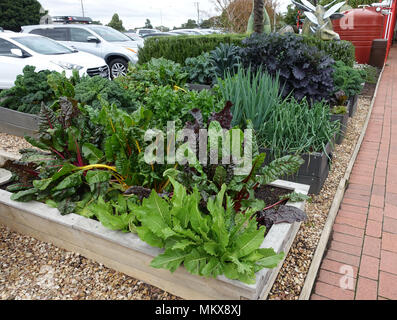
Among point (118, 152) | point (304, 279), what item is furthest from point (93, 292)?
point (304, 279)

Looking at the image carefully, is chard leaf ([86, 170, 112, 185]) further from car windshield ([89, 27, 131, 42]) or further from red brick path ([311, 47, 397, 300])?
car windshield ([89, 27, 131, 42])

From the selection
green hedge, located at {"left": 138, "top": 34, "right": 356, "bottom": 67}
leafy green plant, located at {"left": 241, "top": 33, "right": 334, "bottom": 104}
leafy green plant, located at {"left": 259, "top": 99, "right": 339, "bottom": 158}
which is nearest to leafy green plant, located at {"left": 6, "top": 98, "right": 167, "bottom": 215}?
leafy green plant, located at {"left": 259, "top": 99, "right": 339, "bottom": 158}

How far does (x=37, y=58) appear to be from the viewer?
260 inches

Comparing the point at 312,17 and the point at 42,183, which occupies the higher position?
the point at 312,17

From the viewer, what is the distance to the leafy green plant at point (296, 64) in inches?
156

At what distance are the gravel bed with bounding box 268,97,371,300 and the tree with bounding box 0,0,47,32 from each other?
32.8 meters

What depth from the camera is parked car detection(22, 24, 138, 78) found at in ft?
30.9

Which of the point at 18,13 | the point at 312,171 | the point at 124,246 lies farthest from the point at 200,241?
the point at 18,13

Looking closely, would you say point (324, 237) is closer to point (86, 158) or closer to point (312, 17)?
point (86, 158)

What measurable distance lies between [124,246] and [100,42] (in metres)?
9.26

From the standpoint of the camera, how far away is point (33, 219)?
2191 mm

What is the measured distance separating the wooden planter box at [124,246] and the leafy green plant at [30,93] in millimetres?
2153
